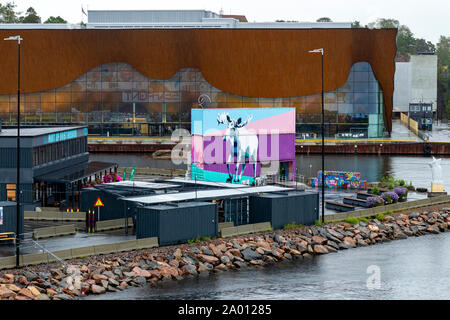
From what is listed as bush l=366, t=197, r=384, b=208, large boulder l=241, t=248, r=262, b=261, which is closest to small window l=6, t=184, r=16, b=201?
large boulder l=241, t=248, r=262, b=261

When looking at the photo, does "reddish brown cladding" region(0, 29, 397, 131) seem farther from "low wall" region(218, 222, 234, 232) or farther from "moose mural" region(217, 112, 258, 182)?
"low wall" region(218, 222, 234, 232)

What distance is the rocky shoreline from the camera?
4112 cm

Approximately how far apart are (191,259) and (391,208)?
2255 cm

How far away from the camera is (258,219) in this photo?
55156 millimetres

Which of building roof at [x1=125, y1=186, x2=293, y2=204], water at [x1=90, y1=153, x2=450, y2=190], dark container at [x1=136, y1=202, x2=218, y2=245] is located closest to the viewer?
dark container at [x1=136, y1=202, x2=218, y2=245]

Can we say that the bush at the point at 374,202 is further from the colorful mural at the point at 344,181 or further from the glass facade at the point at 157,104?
the glass facade at the point at 157,104

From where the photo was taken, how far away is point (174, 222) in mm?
48969

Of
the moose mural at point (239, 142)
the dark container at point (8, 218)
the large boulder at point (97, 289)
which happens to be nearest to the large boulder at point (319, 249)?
the large boulder at point (97, 289)

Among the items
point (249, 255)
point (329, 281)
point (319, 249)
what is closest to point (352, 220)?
point (319, 249)

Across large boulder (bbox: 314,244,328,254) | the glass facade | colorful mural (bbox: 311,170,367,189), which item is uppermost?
the glass facade

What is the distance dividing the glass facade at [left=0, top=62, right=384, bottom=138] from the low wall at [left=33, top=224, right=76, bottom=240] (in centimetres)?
8132

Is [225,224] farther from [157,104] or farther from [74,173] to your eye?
[157,104]

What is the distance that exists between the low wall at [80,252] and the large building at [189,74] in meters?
82.3
